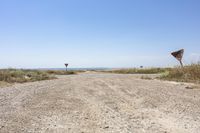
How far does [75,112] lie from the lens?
8.99m

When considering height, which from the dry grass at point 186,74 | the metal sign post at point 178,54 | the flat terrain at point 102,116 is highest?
the metal sign post at point 178,54

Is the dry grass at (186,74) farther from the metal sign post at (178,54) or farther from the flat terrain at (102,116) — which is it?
the flat terrain at (102,116)

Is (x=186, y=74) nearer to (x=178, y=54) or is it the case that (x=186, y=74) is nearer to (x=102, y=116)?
(x=178, y=54)

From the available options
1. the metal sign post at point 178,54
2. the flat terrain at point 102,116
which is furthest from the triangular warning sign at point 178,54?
the flat terrain at point 102,116

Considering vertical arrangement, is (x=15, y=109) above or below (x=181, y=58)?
below

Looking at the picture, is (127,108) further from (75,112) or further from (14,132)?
(14,132)

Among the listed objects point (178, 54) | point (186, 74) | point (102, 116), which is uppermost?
point (178, 54)

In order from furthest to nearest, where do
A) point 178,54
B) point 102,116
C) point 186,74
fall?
point 178,54, point 186,74, point 102,116

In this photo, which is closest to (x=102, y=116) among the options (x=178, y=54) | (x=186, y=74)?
(x=186, y=74)

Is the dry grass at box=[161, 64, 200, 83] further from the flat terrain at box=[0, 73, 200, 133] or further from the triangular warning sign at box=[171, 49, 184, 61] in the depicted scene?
the flat terrain at box=[0, 73, 200, 133]

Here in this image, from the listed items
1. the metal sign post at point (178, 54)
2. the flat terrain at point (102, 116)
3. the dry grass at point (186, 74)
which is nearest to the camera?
the flat terrain at point (102, 116)

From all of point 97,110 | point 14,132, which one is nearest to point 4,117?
point 14,132

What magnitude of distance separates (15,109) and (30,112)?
32.7 inches

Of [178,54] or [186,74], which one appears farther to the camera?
[178,54]
